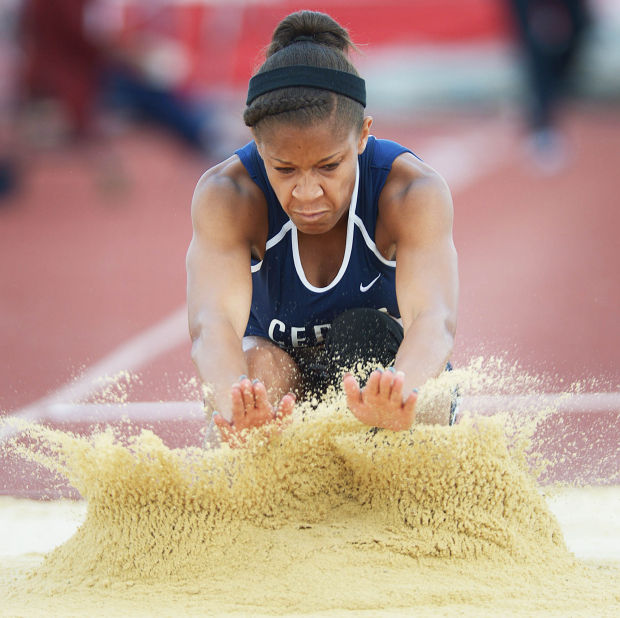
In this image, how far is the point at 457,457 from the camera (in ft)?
7.35

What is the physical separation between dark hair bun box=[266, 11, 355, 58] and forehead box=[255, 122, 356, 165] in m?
0.29

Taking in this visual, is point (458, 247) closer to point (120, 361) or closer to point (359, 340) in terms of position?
point (120, 361)

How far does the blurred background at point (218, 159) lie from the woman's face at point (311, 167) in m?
1.34

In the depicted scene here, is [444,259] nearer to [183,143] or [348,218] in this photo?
[348,218]

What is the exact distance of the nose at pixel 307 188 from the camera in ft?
7.13

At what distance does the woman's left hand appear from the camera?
192 centimetres

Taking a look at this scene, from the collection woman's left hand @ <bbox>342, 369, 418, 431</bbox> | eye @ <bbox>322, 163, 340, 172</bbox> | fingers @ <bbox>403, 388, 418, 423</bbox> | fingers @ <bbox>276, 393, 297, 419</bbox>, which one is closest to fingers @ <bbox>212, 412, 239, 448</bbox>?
fingers @ <bbox>276, 393, 297, 419</bbox>

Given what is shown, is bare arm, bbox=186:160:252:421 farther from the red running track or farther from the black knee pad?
the red running track

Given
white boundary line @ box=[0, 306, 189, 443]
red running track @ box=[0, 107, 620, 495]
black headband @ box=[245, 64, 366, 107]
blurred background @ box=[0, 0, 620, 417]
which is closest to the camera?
black headband @ box=[245, 64, 366, 107]

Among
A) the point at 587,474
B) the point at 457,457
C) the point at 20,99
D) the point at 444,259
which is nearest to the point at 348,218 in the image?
the point at 444,259

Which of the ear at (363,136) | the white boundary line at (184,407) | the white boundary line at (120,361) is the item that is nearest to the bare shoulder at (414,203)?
the ear at (363,136)

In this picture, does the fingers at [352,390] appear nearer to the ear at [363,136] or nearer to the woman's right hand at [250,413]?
the woman's right hand at [250,413]

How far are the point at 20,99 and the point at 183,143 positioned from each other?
1492 mm

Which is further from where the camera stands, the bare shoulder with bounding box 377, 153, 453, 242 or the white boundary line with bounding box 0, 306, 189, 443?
the white boundary line with bounding box 0, 306, 189, 443
